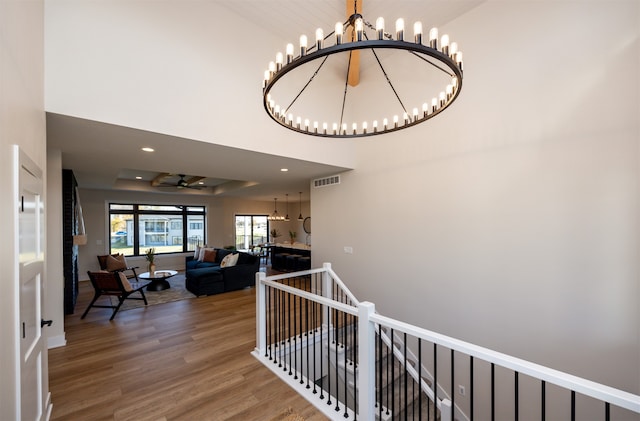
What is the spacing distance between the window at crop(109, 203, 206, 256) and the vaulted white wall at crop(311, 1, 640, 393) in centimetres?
800

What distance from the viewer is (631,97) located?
7.93 feet

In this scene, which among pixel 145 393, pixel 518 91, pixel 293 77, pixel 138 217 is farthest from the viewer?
pixel 138 217

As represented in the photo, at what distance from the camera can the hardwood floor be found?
236 centimetres

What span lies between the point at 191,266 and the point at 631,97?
8.88 meters

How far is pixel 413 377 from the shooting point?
11.0 feet

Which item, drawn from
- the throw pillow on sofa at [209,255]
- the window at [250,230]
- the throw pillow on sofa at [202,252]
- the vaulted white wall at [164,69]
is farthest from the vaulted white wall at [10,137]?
the window at [250,230]

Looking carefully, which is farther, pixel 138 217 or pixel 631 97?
pixel 138 217

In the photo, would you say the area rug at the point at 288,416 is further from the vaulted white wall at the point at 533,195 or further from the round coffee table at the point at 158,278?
the round coffee table at the point at 158,278

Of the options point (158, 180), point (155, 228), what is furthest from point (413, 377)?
point (155, 228)

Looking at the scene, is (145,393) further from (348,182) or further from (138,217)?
(138,217)

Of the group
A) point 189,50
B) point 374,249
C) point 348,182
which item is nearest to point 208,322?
point 374,249

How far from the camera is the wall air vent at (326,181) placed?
5465 millimetres

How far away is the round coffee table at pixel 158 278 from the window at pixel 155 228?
2.91 m

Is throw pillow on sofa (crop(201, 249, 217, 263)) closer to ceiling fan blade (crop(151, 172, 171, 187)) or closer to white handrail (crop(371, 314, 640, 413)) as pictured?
ceiling fan blade (crop(151, 172, 171, 187))
